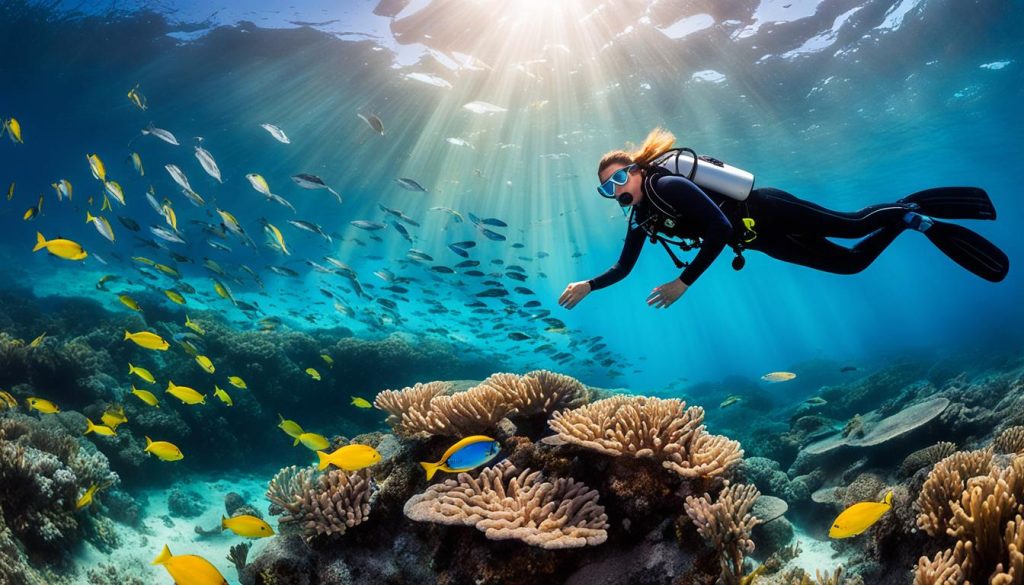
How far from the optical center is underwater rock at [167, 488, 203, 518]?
8.93m

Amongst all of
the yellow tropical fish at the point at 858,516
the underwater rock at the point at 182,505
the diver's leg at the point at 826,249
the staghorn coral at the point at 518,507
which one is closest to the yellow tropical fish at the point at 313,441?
the staghorn coral at the point at 518,507

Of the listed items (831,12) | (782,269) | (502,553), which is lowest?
(782,269)

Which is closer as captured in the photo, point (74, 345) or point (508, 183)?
point (74, 345)

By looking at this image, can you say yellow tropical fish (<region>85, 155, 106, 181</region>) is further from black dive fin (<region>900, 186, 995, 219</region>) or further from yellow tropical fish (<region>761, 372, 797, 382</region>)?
yellow tropical fish (<region>761, 372, 797, 382</region>)

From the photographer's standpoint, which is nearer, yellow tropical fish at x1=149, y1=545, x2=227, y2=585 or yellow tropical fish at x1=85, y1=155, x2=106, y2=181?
yellow tropical fish at x1=149, y1=545, x2=227, y2=585

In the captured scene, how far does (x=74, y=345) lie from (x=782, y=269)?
86695mm

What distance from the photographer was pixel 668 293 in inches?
161

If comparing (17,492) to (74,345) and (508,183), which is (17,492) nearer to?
(74,345)

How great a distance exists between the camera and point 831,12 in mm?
16266

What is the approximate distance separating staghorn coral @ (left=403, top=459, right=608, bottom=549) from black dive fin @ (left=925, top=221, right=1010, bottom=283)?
14.6 ft

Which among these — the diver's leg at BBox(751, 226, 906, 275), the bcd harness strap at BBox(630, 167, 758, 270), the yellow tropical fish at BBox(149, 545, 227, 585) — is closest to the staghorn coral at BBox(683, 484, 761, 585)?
the bcd harness strap at BBox(630, 167, 758, 270)

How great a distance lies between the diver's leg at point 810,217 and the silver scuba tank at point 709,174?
0.32 meters

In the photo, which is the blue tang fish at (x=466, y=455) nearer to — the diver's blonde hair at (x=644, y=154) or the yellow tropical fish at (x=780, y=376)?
the diver's blonde hair at (x=644, y=154)

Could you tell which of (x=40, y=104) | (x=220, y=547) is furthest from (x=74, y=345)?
(x=40, y=104)
